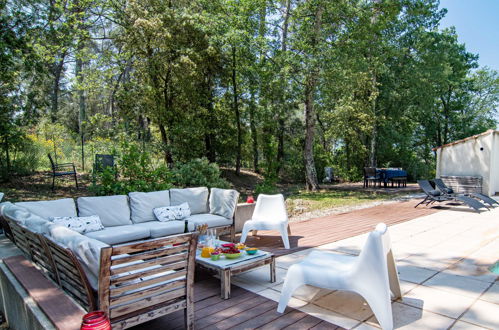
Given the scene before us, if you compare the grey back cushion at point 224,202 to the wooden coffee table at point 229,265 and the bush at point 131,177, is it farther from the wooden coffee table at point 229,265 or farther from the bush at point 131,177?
the bush at point 131,177

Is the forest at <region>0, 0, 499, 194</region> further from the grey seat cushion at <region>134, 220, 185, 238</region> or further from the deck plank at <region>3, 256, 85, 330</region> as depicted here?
the deck plank at <region>3, 256, 85, 330</region>

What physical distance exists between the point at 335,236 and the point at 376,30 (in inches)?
322

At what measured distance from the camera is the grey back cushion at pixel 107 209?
423 centimetres

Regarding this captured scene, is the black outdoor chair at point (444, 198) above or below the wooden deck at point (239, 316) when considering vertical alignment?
above

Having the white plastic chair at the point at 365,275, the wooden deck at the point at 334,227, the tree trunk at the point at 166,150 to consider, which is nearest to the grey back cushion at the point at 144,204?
the wooden deck at the point at 334,227

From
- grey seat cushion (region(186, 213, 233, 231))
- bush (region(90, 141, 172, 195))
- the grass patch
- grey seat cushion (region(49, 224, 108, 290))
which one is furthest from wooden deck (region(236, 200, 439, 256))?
grey seat cushion (region(49, 224, 108, 290))

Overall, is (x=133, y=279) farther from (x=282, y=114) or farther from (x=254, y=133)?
(x=254, y=133)

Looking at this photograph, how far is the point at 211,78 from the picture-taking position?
1279 cm

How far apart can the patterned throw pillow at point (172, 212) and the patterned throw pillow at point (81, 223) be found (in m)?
0.81

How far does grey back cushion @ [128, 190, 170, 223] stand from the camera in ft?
15.2

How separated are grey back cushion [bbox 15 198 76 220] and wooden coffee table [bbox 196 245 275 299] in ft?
6.31

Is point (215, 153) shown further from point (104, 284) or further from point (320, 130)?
point (104, 284)

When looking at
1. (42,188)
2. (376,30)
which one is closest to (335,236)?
(42,188)

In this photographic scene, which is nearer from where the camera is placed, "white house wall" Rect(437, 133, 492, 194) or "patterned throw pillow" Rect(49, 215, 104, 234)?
"patterned throw pillow" Rect(49, 215, 104, 234)
